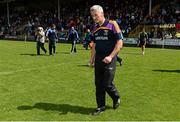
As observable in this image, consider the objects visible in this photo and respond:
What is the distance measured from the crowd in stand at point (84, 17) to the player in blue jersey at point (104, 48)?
2846cm

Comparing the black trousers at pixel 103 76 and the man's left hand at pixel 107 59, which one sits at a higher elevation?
the man's left hand at pixel 107 59

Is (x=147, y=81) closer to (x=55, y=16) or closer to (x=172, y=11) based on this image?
(x=172, y=11)

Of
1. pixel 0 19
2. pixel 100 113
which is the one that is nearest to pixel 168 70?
pixel 100 113

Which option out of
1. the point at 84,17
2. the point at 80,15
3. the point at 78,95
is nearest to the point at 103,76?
the point at 78,95

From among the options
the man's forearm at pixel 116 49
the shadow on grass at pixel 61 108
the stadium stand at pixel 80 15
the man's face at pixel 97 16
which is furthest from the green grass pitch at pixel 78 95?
the stadium stand at pixel 80 15

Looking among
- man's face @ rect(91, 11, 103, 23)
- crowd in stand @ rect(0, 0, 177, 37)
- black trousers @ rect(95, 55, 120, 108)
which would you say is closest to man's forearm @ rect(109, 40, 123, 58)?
black trousers @ rect(95, 55, 120, 108)

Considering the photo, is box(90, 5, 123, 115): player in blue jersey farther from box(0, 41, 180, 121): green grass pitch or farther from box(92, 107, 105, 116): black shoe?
box(0, 41, 180, 121): green grass pitch

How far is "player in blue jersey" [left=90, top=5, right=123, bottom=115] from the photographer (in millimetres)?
7730

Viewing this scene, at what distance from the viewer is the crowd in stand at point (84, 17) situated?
37.6 metres

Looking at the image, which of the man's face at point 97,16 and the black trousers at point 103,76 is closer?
the man's face at point 97,16

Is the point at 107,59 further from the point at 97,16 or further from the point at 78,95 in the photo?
the point at 78,95

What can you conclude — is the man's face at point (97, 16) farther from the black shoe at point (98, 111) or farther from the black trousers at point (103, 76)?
the black shoe at point (98, 111)

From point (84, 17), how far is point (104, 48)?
123ft

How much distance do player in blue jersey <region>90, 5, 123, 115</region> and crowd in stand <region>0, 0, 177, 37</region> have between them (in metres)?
28.5
